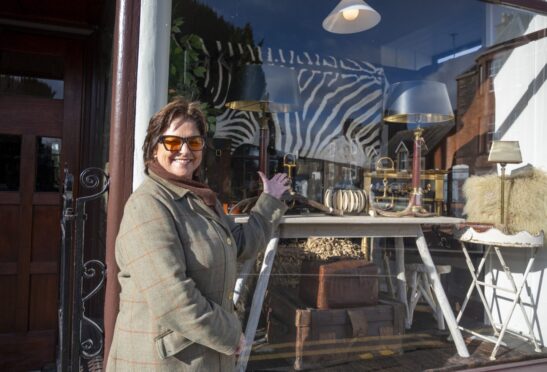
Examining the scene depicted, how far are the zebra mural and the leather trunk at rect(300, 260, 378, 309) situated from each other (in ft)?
3.02

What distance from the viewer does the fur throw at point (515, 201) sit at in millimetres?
2939

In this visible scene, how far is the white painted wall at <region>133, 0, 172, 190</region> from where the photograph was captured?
1.94 meters

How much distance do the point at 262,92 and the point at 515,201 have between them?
6.17 feet

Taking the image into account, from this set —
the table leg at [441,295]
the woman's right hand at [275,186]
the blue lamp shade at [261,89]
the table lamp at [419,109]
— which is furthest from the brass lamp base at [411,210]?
the woman's right hand at [275,186]

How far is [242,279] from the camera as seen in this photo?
251 cm

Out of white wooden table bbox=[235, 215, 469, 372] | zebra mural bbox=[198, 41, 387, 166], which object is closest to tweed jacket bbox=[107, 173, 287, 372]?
white wooden table bbox=[235, 215, 469, 372]

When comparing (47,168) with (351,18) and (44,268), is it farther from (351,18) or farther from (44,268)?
(351,18)

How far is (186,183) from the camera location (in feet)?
4.61

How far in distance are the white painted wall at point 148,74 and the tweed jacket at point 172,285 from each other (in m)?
0.59

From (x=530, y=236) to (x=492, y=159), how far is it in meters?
0.56

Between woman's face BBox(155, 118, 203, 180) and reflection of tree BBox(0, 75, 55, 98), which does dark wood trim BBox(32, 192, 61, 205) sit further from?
woman's face BBox(155, 118, 203, 180)

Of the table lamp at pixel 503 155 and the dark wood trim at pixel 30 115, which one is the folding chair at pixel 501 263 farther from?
the dark wood trim at pixel 30 115

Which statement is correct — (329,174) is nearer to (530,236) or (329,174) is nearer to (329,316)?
(329,316)

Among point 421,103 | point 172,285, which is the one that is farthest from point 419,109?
point 172,285
